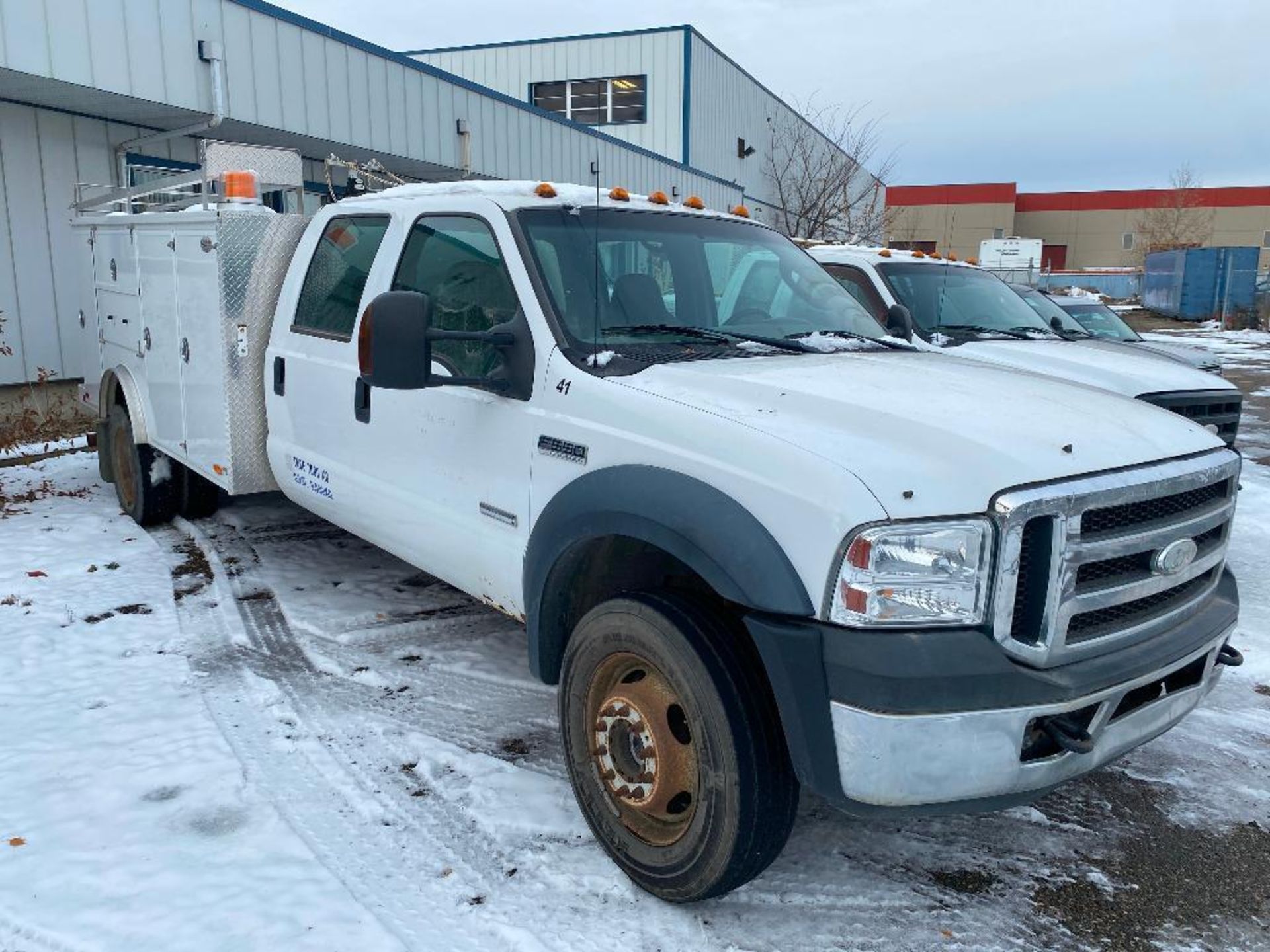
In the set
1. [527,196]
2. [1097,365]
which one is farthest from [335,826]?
[1097,365]

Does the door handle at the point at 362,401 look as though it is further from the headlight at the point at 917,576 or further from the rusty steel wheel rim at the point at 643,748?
the headlight at the point at 917,576

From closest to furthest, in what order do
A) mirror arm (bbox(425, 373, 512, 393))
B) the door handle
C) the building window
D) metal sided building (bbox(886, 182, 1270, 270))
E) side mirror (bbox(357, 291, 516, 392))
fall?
side mirror (bbox(357, 291, 516, 392)) → mirror arm (bbox(425, 373, 512, 393)) → the door handle → the building window → metal sided building (bbox(886, 182, 1270, 270))

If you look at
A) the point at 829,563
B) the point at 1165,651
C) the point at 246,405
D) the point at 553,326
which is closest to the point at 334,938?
the point at 829,563

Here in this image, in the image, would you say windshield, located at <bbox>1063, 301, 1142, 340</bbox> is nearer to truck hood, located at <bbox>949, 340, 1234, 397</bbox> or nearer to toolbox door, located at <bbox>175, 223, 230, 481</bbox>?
truck hood, located at <bbox>949, 340, 1234, 397</bbox>

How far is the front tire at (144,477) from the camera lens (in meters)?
6.36

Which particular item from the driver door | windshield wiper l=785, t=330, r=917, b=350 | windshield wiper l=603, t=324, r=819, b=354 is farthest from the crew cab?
the driver door

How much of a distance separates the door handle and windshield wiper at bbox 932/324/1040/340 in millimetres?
4632

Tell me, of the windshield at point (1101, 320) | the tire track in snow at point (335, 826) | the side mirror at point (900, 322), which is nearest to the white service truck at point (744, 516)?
the tire track in snow at point (335, 826)

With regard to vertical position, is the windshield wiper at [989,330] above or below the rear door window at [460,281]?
below

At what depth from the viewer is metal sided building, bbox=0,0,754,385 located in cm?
814

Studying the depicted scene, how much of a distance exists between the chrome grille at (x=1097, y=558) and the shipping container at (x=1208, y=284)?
32.9 m

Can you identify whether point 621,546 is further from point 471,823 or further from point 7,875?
point 7,875

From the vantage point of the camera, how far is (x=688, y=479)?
266cm

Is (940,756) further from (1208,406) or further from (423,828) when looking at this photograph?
(1208,406)
